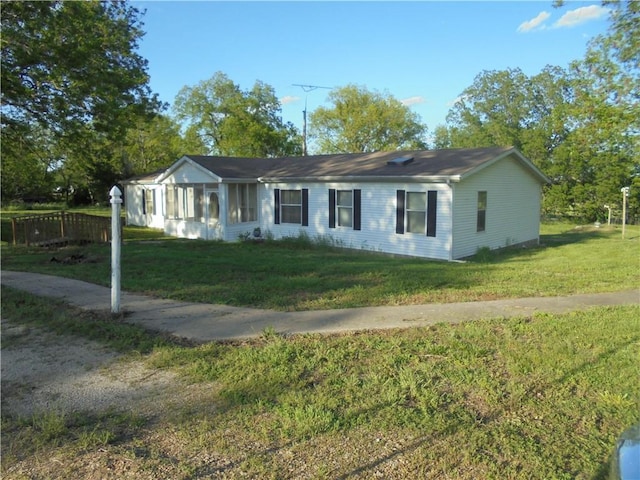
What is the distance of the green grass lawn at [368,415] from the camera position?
3.35m

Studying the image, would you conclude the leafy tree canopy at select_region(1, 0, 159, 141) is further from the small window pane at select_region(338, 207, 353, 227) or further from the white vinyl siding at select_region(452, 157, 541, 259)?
the white vinyl siding at select_region(452, 157, 541, 259)

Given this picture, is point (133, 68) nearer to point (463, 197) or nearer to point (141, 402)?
point (463, 197)

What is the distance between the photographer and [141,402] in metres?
4.36

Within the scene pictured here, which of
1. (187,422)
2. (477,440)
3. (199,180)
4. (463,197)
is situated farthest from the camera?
(199,180)

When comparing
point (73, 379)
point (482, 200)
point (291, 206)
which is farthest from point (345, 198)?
point (73, 379)

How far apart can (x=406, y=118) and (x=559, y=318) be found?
4567 cm

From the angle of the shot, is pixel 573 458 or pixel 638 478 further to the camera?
pixel 573 458

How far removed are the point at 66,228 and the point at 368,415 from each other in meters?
16.0

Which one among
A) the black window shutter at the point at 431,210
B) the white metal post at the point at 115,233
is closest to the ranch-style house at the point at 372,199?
the black window shutter at the point at 431,210

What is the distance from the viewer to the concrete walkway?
21.3 feet

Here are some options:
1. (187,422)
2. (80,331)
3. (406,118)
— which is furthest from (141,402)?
(406,118)

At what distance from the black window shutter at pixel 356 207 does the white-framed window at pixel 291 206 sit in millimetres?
2657

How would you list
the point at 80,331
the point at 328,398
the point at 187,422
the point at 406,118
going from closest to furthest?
1. the point at 187,422
2. the point at 328,398
3. the point at 80,331
4. the point at 406,118

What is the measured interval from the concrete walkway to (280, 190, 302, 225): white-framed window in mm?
10635
